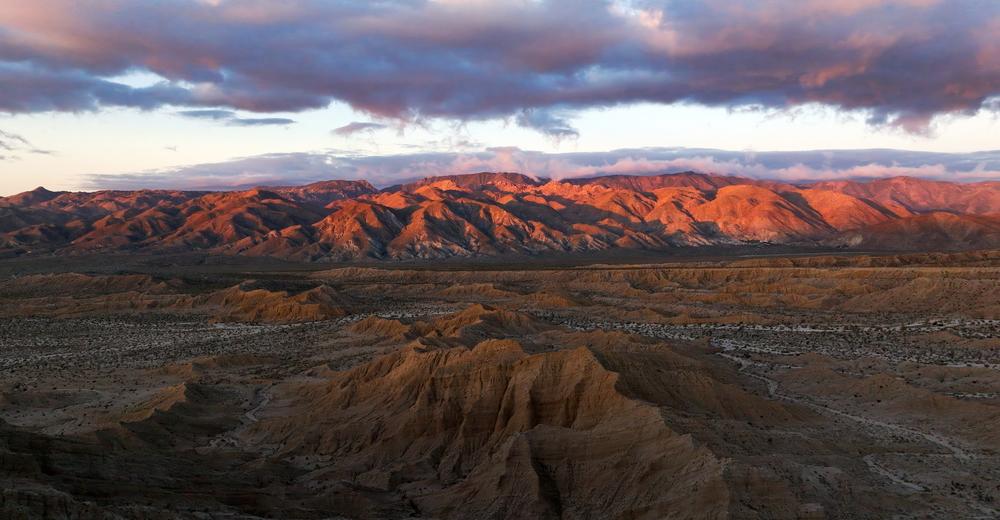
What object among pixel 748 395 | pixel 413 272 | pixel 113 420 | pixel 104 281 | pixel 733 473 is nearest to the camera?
pixel 733 473

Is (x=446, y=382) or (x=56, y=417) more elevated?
(x=446, y=382)

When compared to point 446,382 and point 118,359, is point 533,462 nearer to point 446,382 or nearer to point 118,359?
point 446,382

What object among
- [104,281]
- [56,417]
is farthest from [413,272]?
[56,417]

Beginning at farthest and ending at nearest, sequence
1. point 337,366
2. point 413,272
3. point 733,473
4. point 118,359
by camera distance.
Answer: point 413,272 → point 118,359 → point 337,366 → point 733,473

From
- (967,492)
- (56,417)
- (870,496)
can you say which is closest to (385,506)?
(870,496)

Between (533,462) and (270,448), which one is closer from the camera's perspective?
(533,462)

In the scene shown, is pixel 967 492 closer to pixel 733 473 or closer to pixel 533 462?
pixel 733 473
